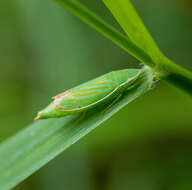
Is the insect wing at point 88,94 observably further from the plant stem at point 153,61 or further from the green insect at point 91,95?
the plant stem at point 153,61

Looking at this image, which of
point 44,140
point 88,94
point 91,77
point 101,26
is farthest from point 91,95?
point 91,77

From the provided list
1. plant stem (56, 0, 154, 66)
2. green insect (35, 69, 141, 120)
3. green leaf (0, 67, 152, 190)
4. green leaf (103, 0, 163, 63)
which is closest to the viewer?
plant stem (56, 0, 154, 66)

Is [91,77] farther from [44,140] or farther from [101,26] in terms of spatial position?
[101,26]

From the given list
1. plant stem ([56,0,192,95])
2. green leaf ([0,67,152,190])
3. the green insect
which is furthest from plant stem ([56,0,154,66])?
the green insect

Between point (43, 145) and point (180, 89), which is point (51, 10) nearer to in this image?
point (43, 145)

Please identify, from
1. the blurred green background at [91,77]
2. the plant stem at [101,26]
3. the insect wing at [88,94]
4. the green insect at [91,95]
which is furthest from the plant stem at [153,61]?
the blurred green background at [91,77]

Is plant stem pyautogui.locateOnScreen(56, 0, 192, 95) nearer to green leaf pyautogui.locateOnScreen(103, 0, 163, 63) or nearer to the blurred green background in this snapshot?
green leaf pyautogui.locateOnScreen(103, 0, 163, 63)
